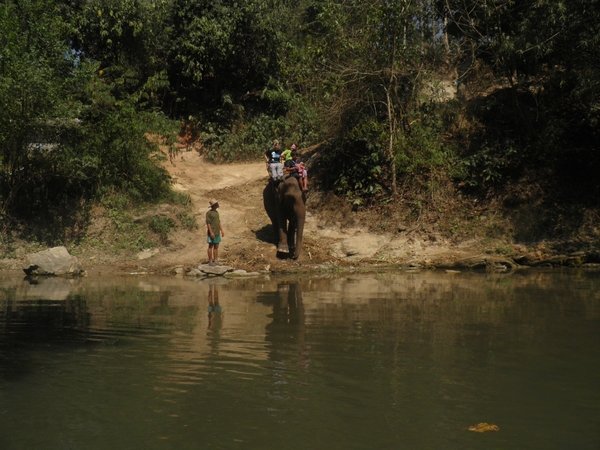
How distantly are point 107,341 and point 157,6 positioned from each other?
1971 cm

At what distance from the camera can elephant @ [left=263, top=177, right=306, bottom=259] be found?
55.2 feet

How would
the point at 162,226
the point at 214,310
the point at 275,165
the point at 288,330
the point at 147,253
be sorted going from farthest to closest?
1. the point at 162,226
2. the point at 147,253
3. the point at 275,165
4. the point at 214,310
5. the point at 288,330

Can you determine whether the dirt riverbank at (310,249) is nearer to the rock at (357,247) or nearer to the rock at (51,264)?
the rock at (357,247)

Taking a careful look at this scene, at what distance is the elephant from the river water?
5342 mm

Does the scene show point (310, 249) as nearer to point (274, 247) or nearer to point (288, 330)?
point (274, 247)

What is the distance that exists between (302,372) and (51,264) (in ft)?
34.4

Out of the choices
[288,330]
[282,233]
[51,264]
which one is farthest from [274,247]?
[288,330]

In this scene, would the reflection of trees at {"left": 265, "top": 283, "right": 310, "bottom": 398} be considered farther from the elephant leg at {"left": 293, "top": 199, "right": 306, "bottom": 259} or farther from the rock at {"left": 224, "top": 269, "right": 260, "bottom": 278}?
the elephant leg at {"left": 293, "top": 199, "right": 306, "bottom": 259}

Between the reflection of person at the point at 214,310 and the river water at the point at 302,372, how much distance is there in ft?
0.23

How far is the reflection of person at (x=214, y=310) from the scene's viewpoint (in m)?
9.10

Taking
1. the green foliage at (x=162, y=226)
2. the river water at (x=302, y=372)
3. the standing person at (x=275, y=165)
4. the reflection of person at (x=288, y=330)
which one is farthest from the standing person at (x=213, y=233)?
the river water at (x=302, y=372)

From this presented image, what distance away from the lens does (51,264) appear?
51.3 feet

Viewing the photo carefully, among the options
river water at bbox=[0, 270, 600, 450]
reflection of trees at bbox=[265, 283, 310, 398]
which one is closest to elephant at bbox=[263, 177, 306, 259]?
reflection of trees at bbox=[265, 283, 310, 398]

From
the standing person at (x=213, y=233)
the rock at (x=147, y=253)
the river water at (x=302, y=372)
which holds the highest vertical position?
the standing person at (x=213, y=233)
